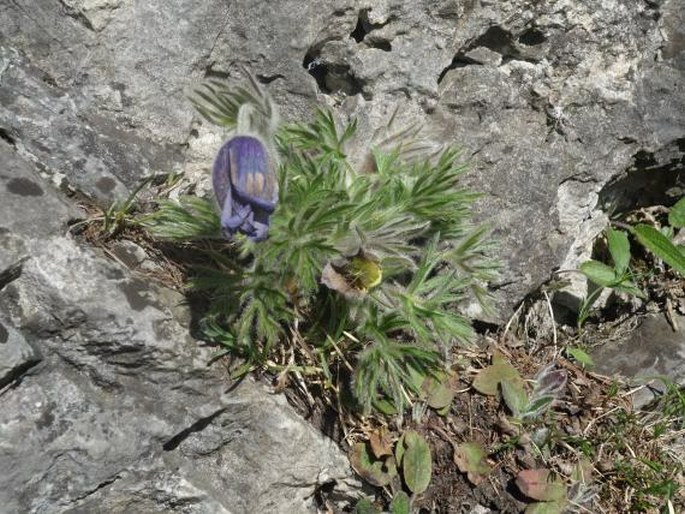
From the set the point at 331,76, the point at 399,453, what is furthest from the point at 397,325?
the point at 331,76

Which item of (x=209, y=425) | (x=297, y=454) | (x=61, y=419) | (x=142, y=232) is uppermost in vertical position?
(x=142, y=232)

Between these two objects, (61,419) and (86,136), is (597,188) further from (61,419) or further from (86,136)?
(61,419)

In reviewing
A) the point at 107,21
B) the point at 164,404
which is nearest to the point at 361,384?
the point at 164,404

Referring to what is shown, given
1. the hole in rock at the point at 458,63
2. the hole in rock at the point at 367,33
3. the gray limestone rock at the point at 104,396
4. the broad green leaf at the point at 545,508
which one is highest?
the hole in rock at the point at 367,33

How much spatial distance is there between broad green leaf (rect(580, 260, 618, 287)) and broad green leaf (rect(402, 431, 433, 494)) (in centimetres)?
98

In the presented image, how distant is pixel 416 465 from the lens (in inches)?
113

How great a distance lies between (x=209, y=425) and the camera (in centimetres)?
272

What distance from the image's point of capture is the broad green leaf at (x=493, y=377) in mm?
3057

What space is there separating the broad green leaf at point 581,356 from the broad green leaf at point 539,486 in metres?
0.49

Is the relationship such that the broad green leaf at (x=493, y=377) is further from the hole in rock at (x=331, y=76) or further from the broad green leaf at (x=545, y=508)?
the hole in rock at (x=331, y=76)

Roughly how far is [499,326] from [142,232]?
4.57 ft

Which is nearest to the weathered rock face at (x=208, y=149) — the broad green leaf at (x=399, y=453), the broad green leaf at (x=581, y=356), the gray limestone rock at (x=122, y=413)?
the gray limestone rock at (x=122, y=413)

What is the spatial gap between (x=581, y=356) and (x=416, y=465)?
840 millimetres

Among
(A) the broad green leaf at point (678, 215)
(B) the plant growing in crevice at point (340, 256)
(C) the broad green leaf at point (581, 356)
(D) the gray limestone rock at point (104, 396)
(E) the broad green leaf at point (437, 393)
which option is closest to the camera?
(D) the gray limestone rock at point (104, 396)
